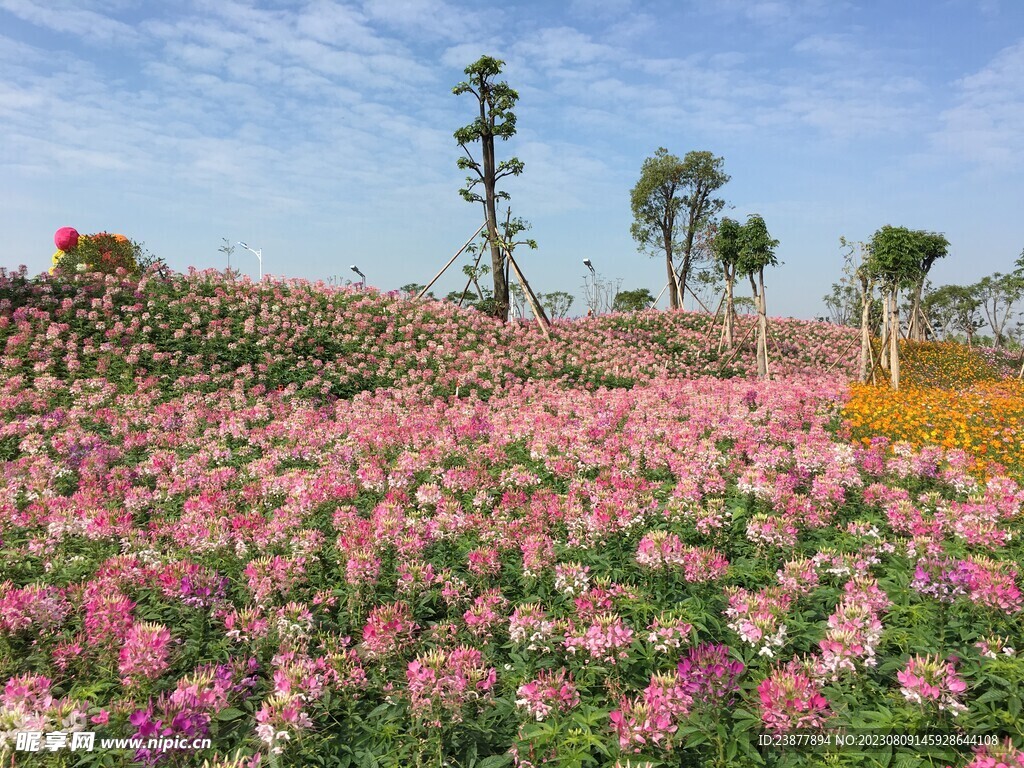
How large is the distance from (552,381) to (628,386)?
2552 mm

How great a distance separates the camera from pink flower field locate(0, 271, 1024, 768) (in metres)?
2.91

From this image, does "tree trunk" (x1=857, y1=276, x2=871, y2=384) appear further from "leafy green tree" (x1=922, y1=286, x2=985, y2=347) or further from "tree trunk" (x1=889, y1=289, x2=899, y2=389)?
"leafy green tree" (x1=922, y1=286, x2=985, y2=347)

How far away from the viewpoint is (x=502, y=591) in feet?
15.6

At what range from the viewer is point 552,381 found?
48.8ft

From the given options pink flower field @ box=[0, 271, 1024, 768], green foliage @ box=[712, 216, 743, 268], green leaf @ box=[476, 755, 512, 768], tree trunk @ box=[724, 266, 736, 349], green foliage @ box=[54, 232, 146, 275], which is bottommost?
green leaf @ box=[476, 755, 512, 768]

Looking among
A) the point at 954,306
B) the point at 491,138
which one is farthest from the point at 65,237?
the point at 954,306

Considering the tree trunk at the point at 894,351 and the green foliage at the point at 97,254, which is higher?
the green foliage at the point at 97,254

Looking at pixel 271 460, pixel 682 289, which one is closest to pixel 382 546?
pixel 271 460

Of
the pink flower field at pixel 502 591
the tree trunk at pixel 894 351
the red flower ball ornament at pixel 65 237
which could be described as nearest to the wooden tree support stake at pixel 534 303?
the pink flower field at pixel 502 591

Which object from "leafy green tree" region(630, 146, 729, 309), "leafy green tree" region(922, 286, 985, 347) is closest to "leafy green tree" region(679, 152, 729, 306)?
"leafy green tree" region(630, 146, 729, 309)

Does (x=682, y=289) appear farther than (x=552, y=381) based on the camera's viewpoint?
Yes

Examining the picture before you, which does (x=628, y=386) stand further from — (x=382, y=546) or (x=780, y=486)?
(x=382, y=546)

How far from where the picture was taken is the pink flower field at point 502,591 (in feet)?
9.54

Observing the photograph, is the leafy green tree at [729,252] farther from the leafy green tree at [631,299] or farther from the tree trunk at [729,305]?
the leafy green tree at [631,299]
